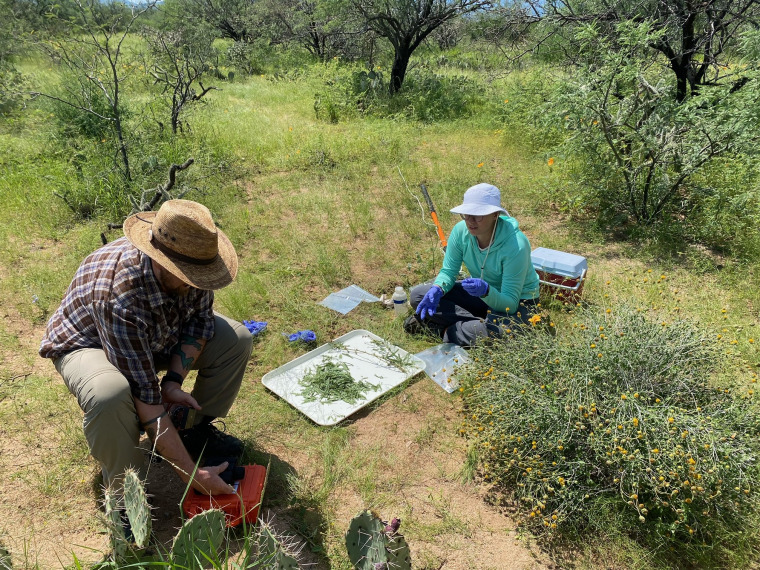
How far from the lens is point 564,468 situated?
2014mm

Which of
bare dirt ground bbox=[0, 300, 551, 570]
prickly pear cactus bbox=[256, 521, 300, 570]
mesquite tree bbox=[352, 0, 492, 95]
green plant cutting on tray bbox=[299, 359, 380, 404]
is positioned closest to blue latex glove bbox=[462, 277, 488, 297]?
bare dirt ground bbox=[0, 300, 551, 570]

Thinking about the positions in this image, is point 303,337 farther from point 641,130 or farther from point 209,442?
point 641,130

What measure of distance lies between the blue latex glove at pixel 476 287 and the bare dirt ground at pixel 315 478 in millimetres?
701

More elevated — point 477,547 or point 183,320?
point 183,320

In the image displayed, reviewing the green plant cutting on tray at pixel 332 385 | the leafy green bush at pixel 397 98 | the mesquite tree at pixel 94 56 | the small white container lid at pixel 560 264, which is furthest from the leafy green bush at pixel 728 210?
the mesquite tree at pixel 94 56

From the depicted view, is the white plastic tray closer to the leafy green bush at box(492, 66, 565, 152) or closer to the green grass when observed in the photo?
the green grass

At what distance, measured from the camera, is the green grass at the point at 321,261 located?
2.25 m

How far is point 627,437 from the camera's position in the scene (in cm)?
183

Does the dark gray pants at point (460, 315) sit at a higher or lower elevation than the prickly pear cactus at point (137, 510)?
lower

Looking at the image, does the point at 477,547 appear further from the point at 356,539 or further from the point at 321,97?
the point at 321,97

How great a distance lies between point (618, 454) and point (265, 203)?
4.20 meters

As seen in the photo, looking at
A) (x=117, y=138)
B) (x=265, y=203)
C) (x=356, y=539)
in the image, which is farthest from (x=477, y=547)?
(x=117, y=138)

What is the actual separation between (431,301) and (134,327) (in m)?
1.79

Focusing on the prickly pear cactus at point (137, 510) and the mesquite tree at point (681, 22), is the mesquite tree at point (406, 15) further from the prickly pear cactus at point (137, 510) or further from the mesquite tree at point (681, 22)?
the prickly pear cactus at point (137, 510)
